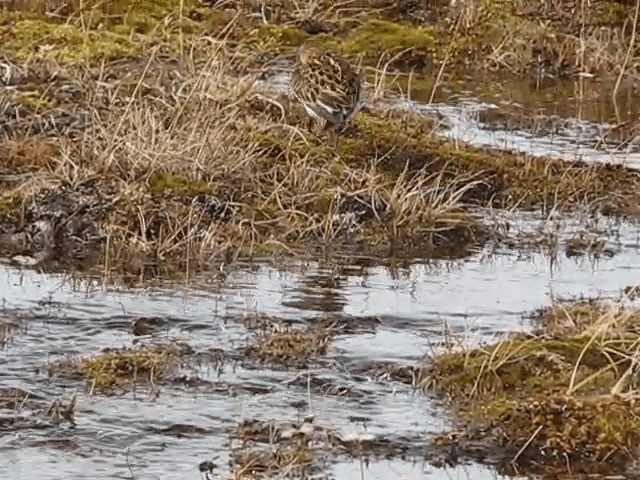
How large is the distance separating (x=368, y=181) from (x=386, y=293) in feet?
5.21

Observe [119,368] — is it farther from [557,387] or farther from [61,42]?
[61,42]

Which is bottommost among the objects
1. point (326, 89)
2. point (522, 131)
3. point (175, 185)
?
point (175, 185)

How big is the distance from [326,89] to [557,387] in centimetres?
499

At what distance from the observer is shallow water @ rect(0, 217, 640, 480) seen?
7008 mm

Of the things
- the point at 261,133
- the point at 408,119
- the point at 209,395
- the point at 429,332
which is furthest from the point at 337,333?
the point at 408,119

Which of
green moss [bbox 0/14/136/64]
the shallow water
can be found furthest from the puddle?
the shallow water

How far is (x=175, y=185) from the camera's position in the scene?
11.1 metres

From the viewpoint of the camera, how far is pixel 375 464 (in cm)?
700

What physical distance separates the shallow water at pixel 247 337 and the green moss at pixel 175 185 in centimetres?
109

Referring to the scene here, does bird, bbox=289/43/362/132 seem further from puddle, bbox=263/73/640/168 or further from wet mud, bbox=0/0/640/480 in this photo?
puddle, bbox=263/73/640/168

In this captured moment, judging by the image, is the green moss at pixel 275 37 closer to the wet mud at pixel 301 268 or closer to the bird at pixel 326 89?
the wet mud at pixel 301 268

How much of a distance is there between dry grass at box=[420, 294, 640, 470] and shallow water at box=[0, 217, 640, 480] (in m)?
0.26

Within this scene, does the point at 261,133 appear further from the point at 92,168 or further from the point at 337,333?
the point at 337,333

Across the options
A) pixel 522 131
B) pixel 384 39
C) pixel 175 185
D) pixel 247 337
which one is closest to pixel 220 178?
pixel 175 185
